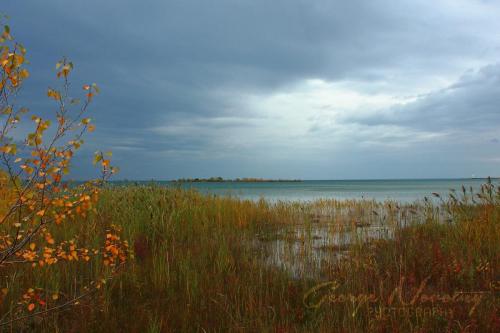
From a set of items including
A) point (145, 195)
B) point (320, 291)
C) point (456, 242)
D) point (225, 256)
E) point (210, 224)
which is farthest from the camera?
point (145, 195)

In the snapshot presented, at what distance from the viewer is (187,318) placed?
4152 millimetres

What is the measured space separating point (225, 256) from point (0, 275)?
11.6 feet

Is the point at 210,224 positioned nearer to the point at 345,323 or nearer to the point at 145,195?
the point at 145,195

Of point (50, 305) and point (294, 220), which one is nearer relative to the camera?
point (50, 305)

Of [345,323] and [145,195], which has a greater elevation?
[145,195]

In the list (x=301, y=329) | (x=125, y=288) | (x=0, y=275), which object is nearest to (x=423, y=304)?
(x=301, y=329)

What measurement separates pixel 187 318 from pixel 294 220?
27.4 ft

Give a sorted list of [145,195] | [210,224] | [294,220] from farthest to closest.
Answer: [294,220] → [145,195] → [210,224]

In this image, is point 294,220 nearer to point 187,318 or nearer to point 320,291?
point 320,291

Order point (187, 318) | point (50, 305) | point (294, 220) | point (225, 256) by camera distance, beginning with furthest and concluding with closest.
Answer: point (294, 220) → point (225, 256) → point (50, 305) → point (187, 318)

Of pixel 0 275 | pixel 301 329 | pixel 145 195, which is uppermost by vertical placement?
pixel 145 195

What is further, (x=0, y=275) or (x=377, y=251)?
(x=377, y=251)

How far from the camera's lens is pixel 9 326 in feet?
12.7

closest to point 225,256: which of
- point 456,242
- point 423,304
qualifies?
point 423,304
